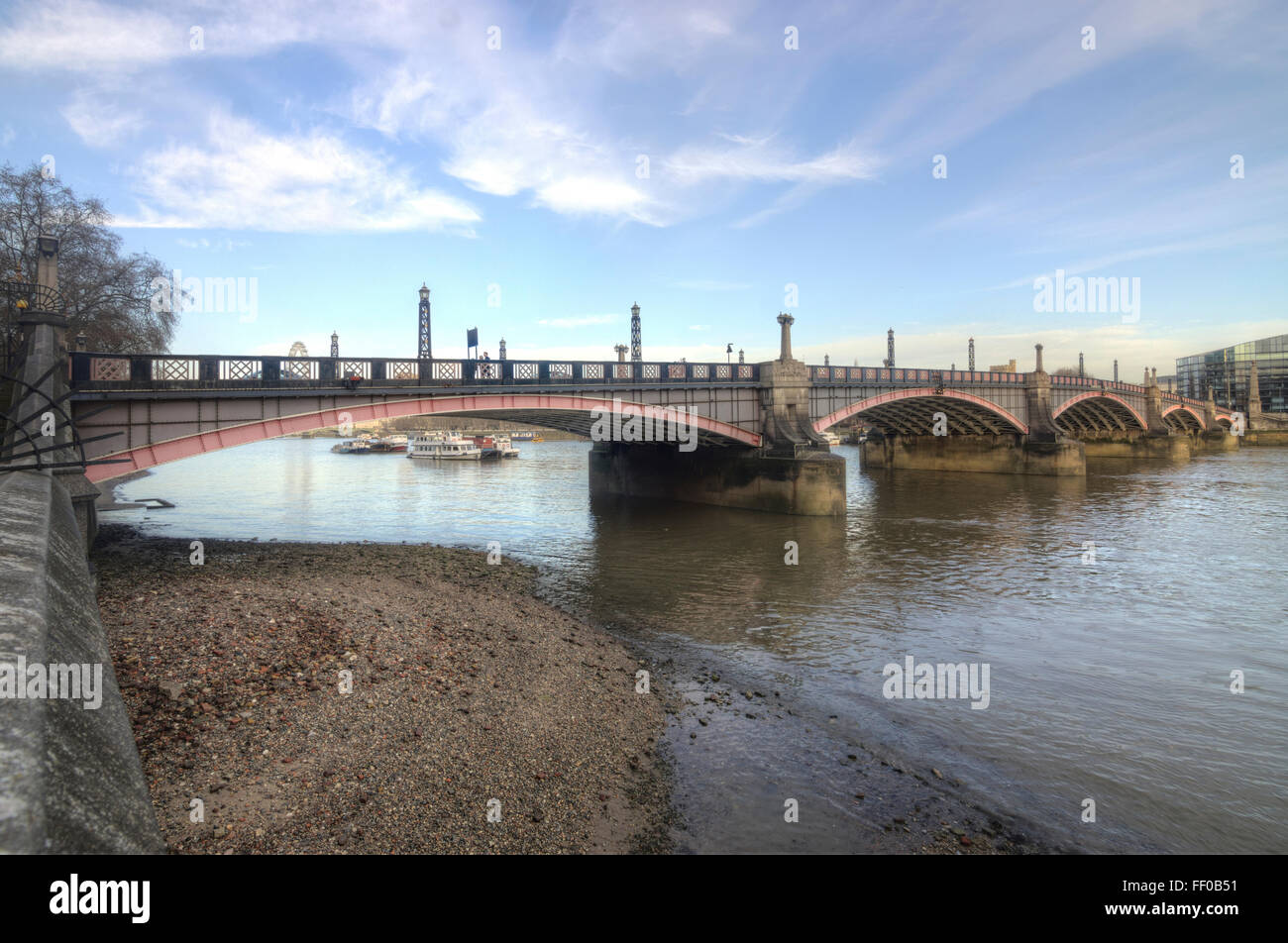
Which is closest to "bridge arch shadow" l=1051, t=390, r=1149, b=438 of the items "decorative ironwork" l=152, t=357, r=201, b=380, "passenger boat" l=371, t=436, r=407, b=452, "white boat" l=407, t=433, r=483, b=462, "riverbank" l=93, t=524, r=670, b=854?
"white boat" l=407, t=433, r=483, b=462

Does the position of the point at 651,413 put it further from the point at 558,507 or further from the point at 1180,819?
the point at 1180,819

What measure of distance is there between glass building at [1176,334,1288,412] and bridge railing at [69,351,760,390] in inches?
5131

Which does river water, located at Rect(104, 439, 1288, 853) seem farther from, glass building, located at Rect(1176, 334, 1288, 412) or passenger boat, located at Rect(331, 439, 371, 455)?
glass building, located at Rect(1176, 334, 1288, 412)

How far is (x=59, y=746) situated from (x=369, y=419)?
20.1 metres

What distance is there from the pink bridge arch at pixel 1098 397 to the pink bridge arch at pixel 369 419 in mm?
38122

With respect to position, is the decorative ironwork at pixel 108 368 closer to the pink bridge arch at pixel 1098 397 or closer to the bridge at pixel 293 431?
the bridge at pixel 293 431

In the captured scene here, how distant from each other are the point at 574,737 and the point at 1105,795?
20.8ft

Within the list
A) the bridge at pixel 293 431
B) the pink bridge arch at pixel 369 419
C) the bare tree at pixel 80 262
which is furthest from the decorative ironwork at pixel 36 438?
the bare tree at pixel 80 262

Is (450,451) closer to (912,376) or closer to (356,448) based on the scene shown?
(356,448)

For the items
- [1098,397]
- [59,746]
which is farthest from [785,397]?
[1098,397]

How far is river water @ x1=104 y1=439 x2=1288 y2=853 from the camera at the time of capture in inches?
300

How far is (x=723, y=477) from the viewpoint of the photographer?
3475 cm

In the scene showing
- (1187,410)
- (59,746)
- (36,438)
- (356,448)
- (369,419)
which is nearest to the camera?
(59,746)

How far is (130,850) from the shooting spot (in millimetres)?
2336
